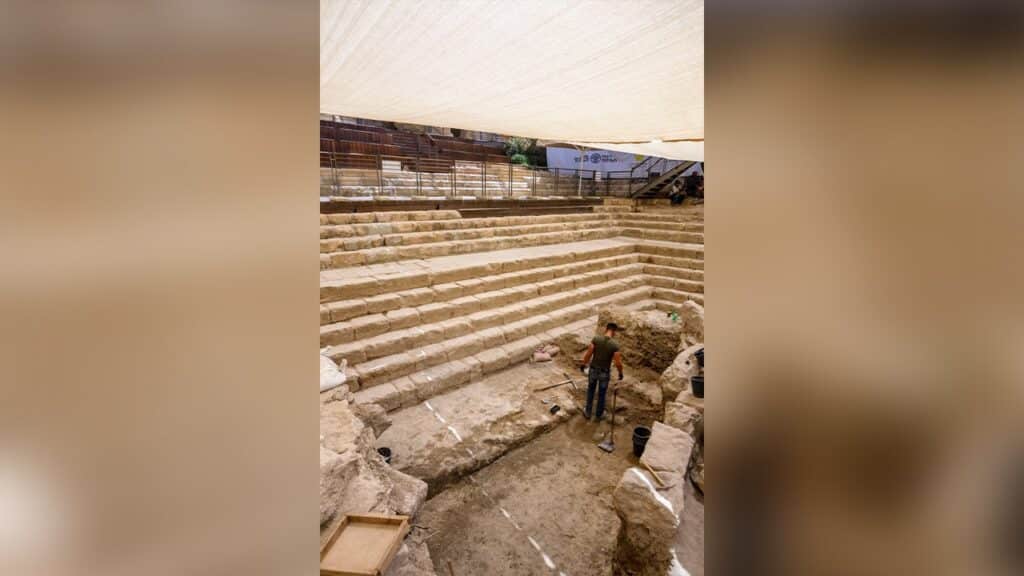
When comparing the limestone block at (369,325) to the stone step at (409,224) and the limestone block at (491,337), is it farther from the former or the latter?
the stone step at (409,224)

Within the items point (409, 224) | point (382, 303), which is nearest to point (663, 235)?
point (409, 224)

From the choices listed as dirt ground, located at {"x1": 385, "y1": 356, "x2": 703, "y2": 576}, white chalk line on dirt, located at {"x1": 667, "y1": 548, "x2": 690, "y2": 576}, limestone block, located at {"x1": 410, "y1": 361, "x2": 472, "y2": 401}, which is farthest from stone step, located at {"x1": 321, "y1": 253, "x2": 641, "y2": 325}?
white chalk line on dirt, located at {"x1": 667, "y1": 548, "x2": 690, "y2": 576}

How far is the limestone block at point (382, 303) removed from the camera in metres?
6.32

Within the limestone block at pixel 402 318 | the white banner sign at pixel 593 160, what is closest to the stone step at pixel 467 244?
the limestone block at pixel 402 318

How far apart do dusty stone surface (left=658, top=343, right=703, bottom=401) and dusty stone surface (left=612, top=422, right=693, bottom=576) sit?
1823 millimetres

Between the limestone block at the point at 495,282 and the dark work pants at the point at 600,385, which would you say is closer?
the dark work pants at the point at 600,385

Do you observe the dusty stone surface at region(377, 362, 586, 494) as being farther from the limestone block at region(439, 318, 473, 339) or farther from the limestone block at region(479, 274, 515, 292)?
the limestone block at region(479, 274, 515, 292)

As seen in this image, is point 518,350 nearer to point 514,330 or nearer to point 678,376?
point 514,330

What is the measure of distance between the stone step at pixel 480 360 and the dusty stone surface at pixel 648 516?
296 cm

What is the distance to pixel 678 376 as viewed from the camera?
16.7ft
